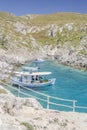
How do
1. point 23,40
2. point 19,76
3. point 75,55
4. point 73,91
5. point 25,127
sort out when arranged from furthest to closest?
point 23,40 < point 75,55 < point 19,76 < point 73,91 < point 25,127

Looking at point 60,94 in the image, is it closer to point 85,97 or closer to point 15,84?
point 85,97

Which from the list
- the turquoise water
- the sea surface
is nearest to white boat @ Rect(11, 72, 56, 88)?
the sea surface

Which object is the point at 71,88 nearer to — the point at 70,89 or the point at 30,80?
Result: the point at 70,89

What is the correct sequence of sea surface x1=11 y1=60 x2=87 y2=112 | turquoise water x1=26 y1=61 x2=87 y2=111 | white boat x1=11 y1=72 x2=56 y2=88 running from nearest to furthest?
sea surface x1=11 y1=60 x2=87 y2=112, turquoise water x1=26 y1=61 x2=87 y2=111, white boat x1=11 y1=72 x2=56 y2=88

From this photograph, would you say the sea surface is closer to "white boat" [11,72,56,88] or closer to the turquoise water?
the turquoise water

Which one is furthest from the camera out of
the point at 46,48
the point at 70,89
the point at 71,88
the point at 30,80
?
the point at 46,48

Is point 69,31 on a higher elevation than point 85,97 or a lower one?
higher

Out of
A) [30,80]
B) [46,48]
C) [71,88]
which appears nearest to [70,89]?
[71,88]

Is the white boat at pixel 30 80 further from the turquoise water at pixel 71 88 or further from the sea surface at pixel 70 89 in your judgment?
the turquoise water at pixel 71 88

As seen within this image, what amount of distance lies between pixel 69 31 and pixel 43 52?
41598 mm

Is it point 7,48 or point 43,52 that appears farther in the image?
point 43,52

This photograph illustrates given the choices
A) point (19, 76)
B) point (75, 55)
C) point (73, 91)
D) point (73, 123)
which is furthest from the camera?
point (75, 55)

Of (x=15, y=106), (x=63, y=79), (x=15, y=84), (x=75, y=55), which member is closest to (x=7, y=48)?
(x=75, y=55)

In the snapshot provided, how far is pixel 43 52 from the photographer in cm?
16512
